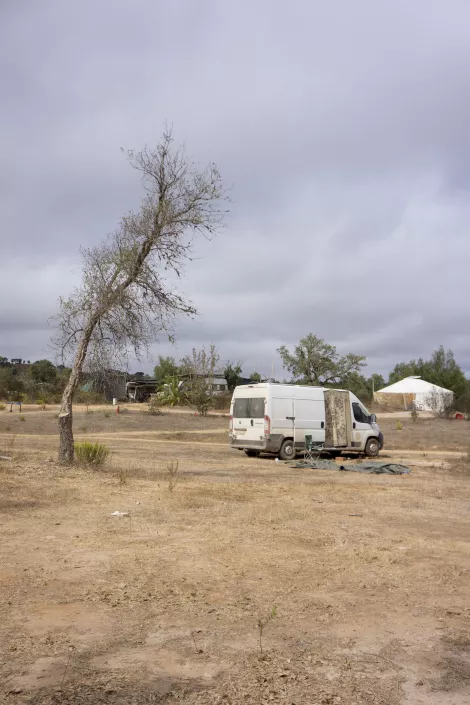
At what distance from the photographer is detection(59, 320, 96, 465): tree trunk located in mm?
14742

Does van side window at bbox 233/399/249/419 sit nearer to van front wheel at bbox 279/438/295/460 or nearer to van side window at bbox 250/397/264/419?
van side window at bbox 250/397/264/419

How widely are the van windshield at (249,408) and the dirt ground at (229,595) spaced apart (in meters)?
7.53

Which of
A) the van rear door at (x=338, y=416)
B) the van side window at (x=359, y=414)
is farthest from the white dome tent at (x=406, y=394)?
the van rear door at (x=338, y=416)

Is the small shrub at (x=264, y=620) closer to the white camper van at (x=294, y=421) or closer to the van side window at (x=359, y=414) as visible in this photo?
the white camper van at (x=294, y=421)

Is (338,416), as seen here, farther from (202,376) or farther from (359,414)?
(202,376)

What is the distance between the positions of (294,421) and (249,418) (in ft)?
4.71

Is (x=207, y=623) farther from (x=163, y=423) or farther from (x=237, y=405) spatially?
(x=163, y=423)

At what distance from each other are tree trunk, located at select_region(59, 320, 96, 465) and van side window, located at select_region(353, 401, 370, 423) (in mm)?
10844

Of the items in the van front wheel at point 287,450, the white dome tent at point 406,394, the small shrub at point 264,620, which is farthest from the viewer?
the white dome tent at point 406,394

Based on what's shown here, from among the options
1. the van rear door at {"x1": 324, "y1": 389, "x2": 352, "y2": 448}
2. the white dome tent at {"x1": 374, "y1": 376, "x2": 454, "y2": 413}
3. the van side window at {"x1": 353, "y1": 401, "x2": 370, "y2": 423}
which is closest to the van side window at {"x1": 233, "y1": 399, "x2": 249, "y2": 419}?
the van rear door at {"x1": 324, "y1": 389, "x2": 352, "y2": 448}

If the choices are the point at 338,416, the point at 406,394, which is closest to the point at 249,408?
the point at 338,416

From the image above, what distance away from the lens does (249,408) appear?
20594 mm

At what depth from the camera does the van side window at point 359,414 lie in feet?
73.8

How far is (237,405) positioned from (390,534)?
493 inches
